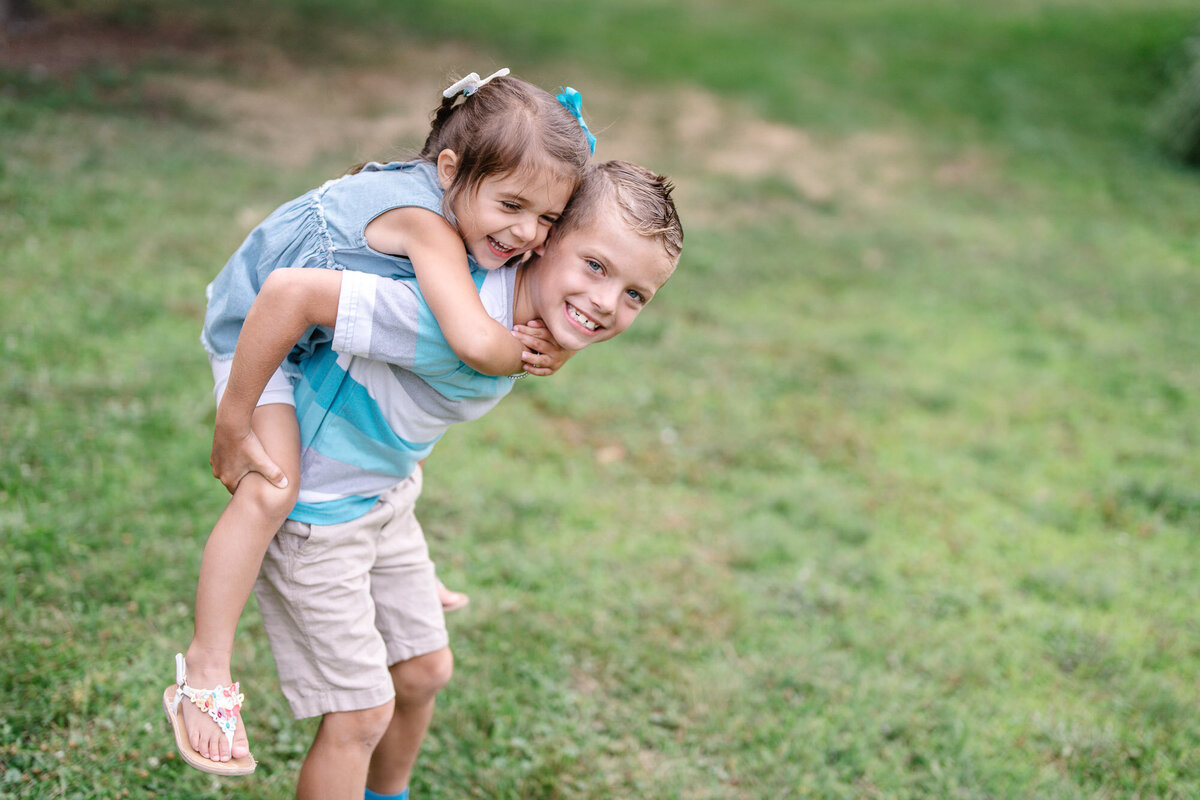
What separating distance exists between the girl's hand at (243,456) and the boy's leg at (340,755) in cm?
55

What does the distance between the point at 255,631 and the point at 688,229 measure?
529 cm

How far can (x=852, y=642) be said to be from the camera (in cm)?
375

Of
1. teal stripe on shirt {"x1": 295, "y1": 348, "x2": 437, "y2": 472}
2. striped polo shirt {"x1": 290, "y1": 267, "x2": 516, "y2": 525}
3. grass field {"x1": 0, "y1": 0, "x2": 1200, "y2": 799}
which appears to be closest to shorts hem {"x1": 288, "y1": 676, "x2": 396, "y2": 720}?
striped polo shirt {"x1": 290, "y1": 267, "x2": 516, "y2": 525}

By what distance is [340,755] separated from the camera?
7.19 feet

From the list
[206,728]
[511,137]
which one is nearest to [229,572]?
[206,728]

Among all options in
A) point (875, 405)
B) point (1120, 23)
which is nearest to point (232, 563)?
point (875, 405)

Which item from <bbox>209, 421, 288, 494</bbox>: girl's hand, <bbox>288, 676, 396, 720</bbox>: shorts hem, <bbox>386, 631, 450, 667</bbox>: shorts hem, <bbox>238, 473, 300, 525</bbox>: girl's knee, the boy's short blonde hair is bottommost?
<bbox>386, 631, 450, 667</bbox>: shorts hem

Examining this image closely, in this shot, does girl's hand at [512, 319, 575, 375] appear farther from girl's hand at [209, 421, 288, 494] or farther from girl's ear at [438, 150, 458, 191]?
girl's hand at [209, 421, 288, 494]

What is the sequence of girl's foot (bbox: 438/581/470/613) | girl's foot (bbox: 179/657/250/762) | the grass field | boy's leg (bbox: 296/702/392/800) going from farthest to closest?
the grass field
girl's foot (bbox: 438/581/470/613)
boy's leg (bbox: 296/702/392/800)
girl's foot (bbox: 179/657/250/762)

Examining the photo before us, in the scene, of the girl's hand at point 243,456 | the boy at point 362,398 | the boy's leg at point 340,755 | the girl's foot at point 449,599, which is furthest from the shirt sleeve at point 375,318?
the girl's foot at point 449,599

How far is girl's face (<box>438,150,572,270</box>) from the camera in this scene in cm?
195

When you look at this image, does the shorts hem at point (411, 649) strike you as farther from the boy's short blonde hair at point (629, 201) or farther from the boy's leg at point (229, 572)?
the boy's short blonde hair at point (629, 201)

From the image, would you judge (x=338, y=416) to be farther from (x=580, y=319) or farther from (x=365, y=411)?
(x=580, y=319)

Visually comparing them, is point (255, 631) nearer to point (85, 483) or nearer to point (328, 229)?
point (85, 483)
